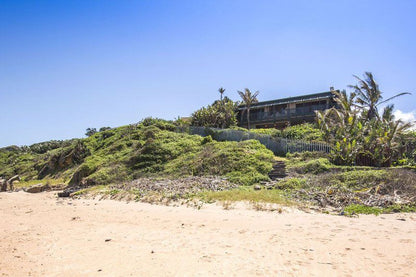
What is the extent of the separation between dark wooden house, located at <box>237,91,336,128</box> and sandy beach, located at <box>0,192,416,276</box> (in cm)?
2670

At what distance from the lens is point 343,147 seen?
55.0 feet

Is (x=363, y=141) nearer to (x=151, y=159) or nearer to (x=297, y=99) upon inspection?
(x=151, y=159)

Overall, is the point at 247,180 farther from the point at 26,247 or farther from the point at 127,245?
the point at 26,247

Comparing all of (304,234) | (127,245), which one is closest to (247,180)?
(304,234)

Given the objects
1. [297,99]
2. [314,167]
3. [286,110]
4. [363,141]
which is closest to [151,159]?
[314,167]

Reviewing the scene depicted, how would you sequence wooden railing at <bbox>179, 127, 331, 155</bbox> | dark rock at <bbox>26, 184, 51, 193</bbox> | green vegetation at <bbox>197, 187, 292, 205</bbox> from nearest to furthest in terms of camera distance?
green vegetation at <bbox>197, 187, 292, 205</bbox> → dark rock at <bbox>26, 184, 51, 193</bbox> → wooden railing at <bbox>179, 127, 331, 155</bbox>

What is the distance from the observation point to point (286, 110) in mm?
35438

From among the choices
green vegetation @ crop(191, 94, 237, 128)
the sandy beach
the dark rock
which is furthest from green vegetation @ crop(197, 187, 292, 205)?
green vegetation @ crop(191, 94, 237, 128)

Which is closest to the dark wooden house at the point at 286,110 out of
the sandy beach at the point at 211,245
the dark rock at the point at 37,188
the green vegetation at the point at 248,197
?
the green vegetation at the point at 248,197

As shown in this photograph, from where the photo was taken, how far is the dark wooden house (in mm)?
33531

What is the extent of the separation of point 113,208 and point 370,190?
33.1 ft

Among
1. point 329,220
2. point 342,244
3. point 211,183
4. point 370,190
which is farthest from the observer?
point 211,183

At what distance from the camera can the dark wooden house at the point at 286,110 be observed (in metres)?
33.5

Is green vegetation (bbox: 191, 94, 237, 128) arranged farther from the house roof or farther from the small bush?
the small bush
